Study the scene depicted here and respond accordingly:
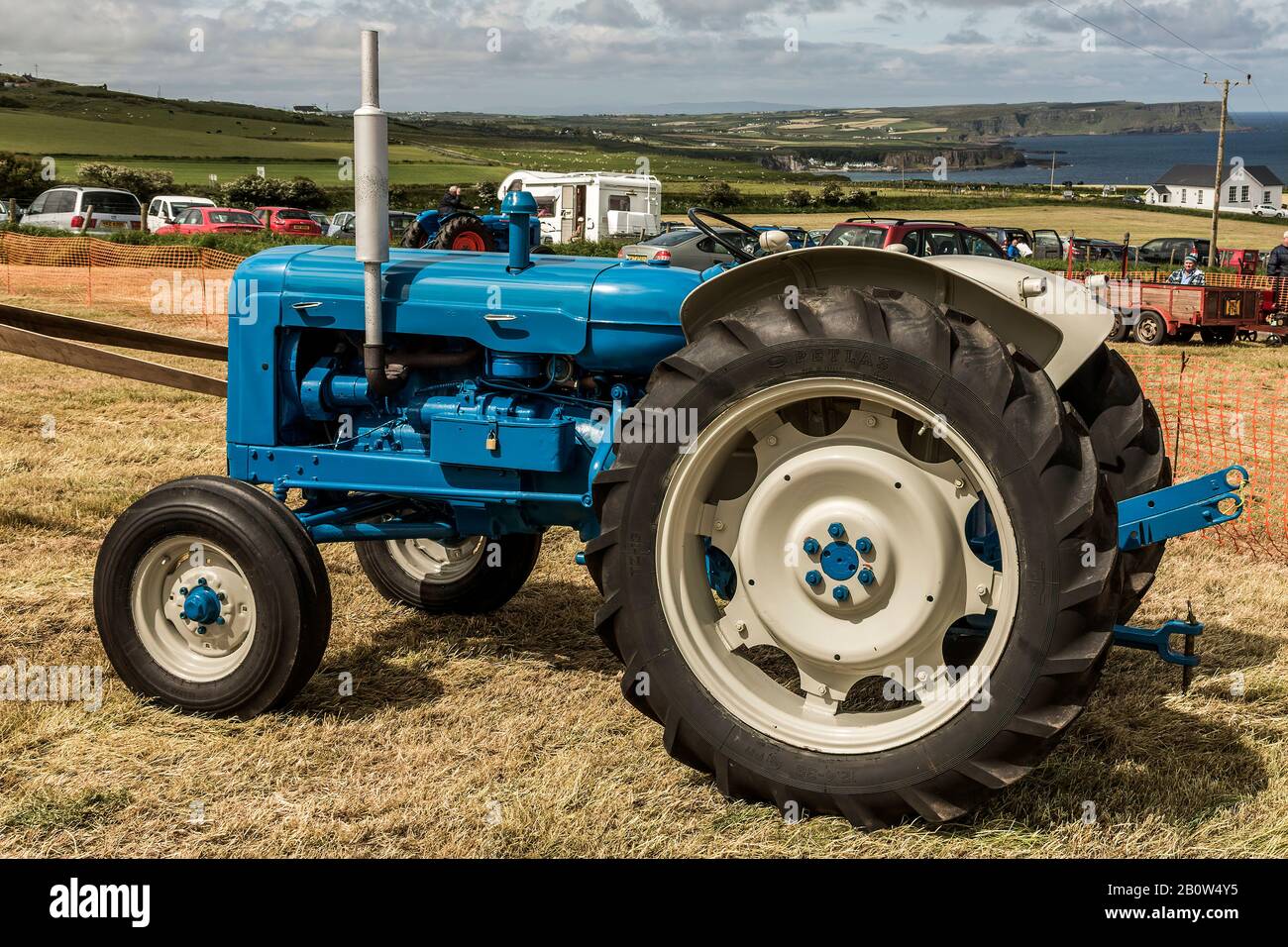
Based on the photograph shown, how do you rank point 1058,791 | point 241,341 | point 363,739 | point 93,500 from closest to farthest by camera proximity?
point 1058,791
point 363,739
point 241,341
point 93,500

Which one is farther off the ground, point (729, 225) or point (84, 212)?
point (84, 212)

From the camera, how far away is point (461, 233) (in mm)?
5188

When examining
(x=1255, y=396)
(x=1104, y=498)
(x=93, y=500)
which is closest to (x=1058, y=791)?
(x=1104, y=498)

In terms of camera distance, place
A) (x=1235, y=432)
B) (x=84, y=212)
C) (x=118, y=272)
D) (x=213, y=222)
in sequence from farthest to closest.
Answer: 1. (x=84, y=212)
2. (x=213, y=222)
3. (x=118, y=272)
4. (x=1235, y=432)

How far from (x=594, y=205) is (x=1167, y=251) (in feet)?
55.0

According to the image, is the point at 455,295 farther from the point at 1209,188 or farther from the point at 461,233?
the point at 1209,188

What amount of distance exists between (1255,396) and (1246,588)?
7321 mm

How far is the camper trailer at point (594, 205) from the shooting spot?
114ft

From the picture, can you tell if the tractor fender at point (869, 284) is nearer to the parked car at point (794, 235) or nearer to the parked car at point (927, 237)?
the parked car at point (794, 235)

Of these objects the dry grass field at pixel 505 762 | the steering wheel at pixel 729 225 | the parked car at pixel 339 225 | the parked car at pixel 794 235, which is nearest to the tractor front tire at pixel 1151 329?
the parked car at pixel 794 235

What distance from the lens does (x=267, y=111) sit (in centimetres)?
11319

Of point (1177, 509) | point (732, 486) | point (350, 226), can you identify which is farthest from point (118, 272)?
point (1177, 509)

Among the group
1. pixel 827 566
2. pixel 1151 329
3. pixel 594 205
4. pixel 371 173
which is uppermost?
pixel 594 205

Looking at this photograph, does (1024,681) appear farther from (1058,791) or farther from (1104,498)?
(1058,791)
